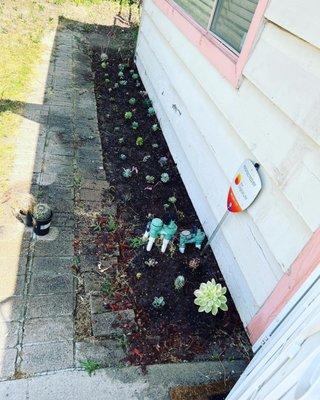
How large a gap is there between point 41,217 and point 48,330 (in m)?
0.89

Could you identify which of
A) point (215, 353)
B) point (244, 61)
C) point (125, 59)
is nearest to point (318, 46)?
point (244, 61)

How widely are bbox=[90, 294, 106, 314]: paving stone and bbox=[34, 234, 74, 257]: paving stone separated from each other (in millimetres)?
468

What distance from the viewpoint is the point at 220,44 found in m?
3.01

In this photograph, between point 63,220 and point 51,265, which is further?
point 63,220

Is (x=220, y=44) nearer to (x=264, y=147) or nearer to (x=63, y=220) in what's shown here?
(x=264, y=147)

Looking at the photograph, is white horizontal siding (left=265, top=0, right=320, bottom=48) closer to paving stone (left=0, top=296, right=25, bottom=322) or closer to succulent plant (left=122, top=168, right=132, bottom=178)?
succulent plant (left=122, top=168, right=132, bottom=178)

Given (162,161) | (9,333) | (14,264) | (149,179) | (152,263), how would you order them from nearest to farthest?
1. (9,333)
2. (14,264)
3. (152,263)
4. (149,179)
5. (162,161)

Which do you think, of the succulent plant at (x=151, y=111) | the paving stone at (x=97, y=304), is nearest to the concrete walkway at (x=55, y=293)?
the paving stone at (x=97, y=304)

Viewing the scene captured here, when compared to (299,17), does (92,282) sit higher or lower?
lower

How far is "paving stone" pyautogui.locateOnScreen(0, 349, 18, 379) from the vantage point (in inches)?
84.7

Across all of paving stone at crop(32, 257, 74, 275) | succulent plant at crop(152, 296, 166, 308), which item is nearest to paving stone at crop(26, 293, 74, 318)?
paving stone at crop(32, 257, 74, 275)

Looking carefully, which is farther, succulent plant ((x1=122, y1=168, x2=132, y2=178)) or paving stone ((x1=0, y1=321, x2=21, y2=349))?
succulent plant ((x1=122, y1=168, x2=132, y2=178))

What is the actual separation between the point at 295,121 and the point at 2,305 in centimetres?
222

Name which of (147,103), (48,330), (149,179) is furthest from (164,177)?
(48,330)
